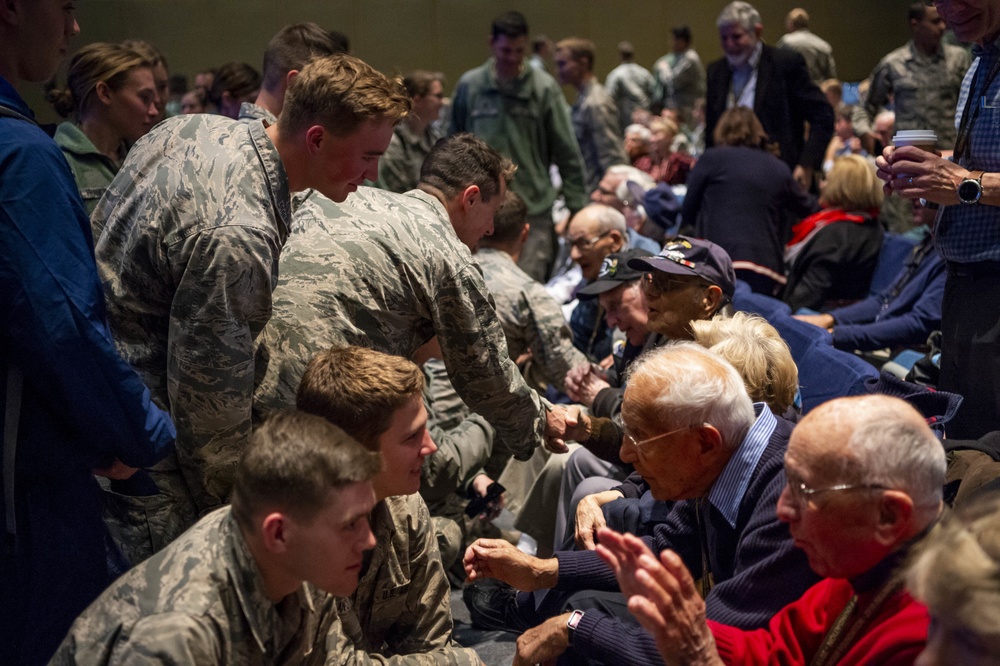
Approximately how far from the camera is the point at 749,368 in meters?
2.68

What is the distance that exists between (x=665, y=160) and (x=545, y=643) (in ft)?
21.4

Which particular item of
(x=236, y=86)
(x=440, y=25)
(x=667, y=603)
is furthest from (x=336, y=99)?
(x=440, y=25)

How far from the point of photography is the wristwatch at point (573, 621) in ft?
7.22

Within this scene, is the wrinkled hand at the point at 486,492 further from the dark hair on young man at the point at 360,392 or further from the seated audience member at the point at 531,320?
the dark hair on young man at the point at 360,392

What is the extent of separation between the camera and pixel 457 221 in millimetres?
3338

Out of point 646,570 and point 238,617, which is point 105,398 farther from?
point 646,570

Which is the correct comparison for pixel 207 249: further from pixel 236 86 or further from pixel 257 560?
pixel 236 86

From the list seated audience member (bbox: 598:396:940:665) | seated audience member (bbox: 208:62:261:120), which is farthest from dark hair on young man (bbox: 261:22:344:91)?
seated audience member (bbox: 598:396:940:665)

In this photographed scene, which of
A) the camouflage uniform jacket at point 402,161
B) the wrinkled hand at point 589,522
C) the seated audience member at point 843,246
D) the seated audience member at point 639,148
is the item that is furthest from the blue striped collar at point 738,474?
the seated audience member at point 639,148

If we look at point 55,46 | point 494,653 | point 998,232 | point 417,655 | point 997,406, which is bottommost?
point 494,653

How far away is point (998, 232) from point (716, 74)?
4.13 m

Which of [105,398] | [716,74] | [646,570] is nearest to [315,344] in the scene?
[105,398]

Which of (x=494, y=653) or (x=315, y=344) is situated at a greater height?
(x=315, y=344)

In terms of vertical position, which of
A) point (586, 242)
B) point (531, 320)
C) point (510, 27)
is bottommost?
point (531, 320)
